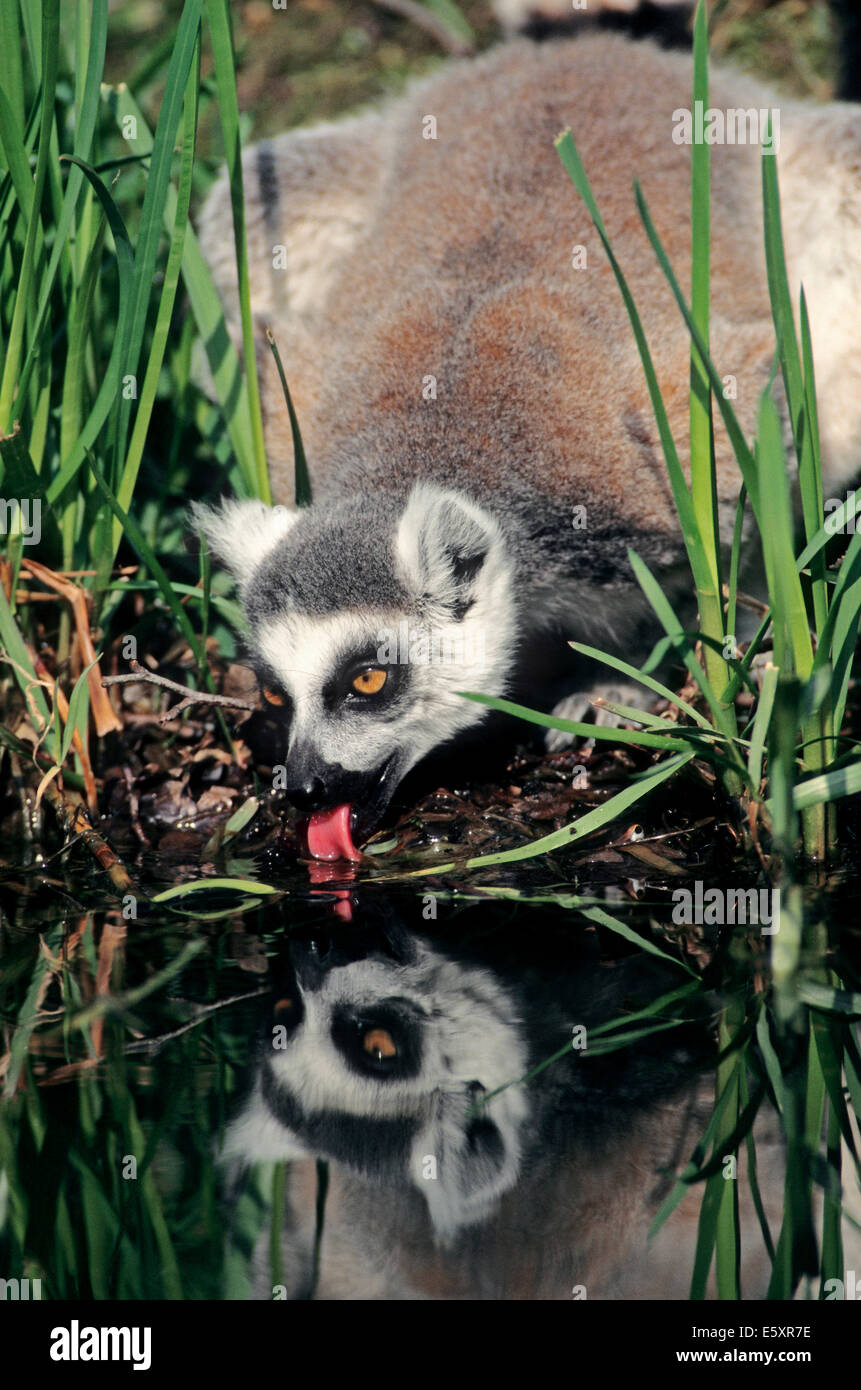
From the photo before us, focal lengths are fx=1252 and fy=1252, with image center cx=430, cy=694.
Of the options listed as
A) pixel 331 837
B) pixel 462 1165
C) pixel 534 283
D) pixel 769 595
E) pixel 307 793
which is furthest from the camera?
pixel 534 283

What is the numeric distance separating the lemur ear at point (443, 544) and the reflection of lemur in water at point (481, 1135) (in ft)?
4.36

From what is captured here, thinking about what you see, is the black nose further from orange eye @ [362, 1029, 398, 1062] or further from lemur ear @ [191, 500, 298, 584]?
orange eye @ [362, 1029, 398, 1062]

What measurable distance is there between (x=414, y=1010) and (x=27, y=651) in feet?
6.28

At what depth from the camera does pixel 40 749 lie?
3975mm

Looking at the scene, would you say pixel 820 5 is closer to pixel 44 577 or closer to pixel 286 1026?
pixel 44 577

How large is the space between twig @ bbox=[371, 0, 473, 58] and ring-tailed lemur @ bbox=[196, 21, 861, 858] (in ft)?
7.33

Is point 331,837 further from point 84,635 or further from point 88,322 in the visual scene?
point 88,322

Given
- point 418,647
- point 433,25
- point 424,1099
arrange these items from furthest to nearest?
point 433,25 → point 418,647 → point 424,1099

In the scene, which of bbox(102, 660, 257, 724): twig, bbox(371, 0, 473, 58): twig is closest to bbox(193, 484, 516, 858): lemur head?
bbox(102, 660, 257, 724): twig

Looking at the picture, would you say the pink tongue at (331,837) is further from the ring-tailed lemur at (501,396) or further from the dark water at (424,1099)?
the dark water at (424,1099)

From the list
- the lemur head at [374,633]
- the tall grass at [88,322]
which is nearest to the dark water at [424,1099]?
the lemur head at [374,633]

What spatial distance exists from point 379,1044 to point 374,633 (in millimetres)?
1471

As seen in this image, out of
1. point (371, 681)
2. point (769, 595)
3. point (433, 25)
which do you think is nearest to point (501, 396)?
point (371, 681)

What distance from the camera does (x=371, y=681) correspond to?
3627 mm
